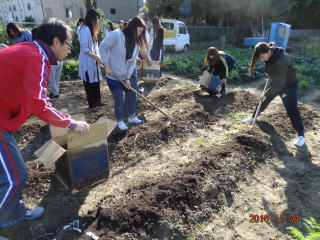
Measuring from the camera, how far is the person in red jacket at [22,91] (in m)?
1.81

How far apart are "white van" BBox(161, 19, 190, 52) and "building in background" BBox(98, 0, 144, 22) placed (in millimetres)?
12028

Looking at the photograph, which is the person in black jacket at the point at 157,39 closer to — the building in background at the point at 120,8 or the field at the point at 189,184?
A: the field at the point at 189,184

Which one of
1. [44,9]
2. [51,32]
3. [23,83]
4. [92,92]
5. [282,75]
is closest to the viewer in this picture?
[23,83]

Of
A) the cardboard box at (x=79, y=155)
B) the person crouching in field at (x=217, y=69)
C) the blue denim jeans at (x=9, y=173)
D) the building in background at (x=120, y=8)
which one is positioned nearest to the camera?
the blue denim jeans at (x=9, y=173)

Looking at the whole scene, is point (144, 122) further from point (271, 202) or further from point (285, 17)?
point (285, 17)

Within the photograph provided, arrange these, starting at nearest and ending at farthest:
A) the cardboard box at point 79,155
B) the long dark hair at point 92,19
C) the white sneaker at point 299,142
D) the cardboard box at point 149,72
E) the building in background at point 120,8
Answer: the cardboard box at point 79,155 → the white sneaker at point 299,142 → the long dark hair at point 92,19 → the cardboard box at point 149,72 → the building in background at point 120,8

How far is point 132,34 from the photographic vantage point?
12.3 feet

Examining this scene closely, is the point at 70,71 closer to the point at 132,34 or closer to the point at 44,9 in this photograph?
the point at 132,34

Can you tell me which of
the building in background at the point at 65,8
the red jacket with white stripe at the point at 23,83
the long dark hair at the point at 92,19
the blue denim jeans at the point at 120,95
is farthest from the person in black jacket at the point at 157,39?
the building in background at the point at 65,8

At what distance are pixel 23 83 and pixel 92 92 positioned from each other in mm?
3300

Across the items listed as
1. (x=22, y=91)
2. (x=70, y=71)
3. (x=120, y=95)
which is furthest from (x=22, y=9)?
(x=22, y=91)

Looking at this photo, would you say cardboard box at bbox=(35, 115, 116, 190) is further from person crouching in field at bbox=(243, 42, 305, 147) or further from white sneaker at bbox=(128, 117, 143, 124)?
person crouching in field at bbox=(243, 42, 305, 147)

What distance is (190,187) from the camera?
2.83 meters

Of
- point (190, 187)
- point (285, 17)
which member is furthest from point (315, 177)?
point (285, 17)
